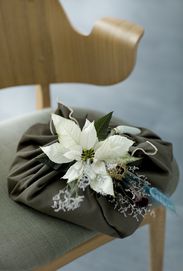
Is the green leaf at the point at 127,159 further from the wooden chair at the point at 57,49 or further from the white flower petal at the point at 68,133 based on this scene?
the wooden chair at the point at 57,49

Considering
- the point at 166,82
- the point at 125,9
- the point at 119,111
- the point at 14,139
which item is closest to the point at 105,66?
the point at 14,139

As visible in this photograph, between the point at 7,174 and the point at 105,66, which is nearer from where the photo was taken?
the point at 7,174

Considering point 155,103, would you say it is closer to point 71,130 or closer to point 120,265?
point 120,265

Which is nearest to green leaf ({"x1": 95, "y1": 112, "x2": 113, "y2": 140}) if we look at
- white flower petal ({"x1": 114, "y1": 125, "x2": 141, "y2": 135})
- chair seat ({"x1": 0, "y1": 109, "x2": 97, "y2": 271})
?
white flower petal ({"x1": 114, "y1": 125, "x2": 141, "y2": 135})

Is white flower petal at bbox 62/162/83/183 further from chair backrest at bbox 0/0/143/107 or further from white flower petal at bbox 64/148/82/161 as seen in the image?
chair backrest at bbox 0/0/143/107

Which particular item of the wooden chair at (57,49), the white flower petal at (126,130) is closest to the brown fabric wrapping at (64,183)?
the white flower petal at (126,130)

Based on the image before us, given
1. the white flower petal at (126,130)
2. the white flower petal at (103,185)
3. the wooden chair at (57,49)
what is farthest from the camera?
the wooden chair at (57,49)

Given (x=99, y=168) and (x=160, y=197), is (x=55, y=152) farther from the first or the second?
(x=160, y=197)

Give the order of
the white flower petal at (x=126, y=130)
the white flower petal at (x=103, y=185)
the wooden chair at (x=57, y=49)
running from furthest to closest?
the wooden chair at (x=57, y=49), the white flower petal at (x=126, y=130), the white flower petal at (x=103, y=185)
